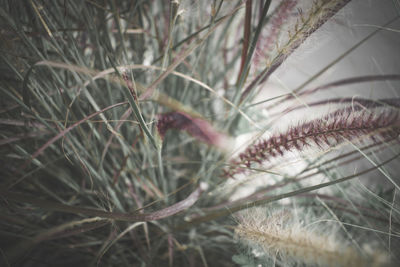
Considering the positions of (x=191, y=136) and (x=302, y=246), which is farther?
(x=191, y=136)

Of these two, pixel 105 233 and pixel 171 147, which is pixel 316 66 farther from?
pixel 105 233

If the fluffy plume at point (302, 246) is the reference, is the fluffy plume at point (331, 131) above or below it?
above

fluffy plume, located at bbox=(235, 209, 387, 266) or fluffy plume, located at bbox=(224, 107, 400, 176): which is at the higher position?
fluffy plume, located at bbox=(224, 107, 400, 176)

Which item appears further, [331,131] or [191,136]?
[191,136]

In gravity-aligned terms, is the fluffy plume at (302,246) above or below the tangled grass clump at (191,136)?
below

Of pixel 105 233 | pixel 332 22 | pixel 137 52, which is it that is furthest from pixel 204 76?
pixel 105 233

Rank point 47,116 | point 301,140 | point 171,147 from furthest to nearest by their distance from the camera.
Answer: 1. point 171,147
2. point 47,116
3. point 301,140

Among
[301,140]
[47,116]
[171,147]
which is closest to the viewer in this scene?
[301,140]

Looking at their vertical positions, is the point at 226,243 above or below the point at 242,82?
below

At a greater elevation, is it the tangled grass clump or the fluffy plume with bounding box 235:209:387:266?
the tangled grass clump

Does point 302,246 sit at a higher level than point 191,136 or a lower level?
lower

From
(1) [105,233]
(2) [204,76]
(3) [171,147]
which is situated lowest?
(1) [105,233]
